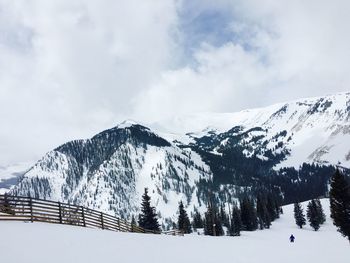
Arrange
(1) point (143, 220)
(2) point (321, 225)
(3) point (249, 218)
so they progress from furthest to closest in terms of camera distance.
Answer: (2) point (321, 225) → (3) point (249, 218) → (1) point (143, 220)

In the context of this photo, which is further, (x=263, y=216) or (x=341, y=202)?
(x=263, y=216)

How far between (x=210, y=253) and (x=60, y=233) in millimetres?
12104

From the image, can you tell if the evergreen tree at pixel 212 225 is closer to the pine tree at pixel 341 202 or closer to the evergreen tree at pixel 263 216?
the evergreen tree at pixel 263 216

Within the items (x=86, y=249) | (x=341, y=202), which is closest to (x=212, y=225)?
(x=341, y=202)

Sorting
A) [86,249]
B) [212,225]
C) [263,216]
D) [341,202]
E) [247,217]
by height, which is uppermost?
[263,216]

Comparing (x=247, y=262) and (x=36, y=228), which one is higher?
(x=36, y=228)

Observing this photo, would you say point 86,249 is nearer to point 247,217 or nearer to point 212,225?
point 212,225

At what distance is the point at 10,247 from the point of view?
2109 cm

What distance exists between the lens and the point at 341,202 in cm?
4406

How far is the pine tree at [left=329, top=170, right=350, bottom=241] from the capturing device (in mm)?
43438

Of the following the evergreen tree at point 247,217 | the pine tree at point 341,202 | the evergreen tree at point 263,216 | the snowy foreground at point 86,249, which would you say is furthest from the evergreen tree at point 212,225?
the snowy foreground at point 86,249

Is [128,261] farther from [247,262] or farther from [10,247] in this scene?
[247,262]

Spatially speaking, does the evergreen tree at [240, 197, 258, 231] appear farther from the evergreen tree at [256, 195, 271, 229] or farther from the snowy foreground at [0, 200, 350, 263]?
the snowy foreground at [0, 200, 350, 263]

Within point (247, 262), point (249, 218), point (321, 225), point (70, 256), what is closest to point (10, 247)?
point (70, 256)
